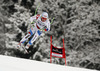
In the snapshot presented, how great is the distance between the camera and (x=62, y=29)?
5.92 m

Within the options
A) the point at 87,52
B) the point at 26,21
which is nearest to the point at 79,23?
the point at 87,52

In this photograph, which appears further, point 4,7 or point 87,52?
point 87,52

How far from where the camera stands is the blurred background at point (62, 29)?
5488 millimetres

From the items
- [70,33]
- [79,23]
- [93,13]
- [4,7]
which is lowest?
[70,33]

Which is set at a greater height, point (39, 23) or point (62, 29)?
point (39, 23)

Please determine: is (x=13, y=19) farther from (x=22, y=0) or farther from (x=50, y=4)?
(x=50, y=4)

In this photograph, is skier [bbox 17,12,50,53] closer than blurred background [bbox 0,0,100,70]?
Yes

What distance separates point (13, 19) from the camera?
18.1 ft

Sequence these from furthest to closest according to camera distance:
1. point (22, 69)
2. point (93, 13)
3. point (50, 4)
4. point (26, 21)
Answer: point (93, 13)
point (50, 4)
point (26, 21)
point (22, 69)

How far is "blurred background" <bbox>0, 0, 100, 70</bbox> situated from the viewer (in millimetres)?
5488

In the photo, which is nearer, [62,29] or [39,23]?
[39,23]

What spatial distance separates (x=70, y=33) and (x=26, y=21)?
2.14 m

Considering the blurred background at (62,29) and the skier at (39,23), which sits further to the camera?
the blurred background at (62,29)

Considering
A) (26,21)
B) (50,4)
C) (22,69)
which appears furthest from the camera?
(50,4)
